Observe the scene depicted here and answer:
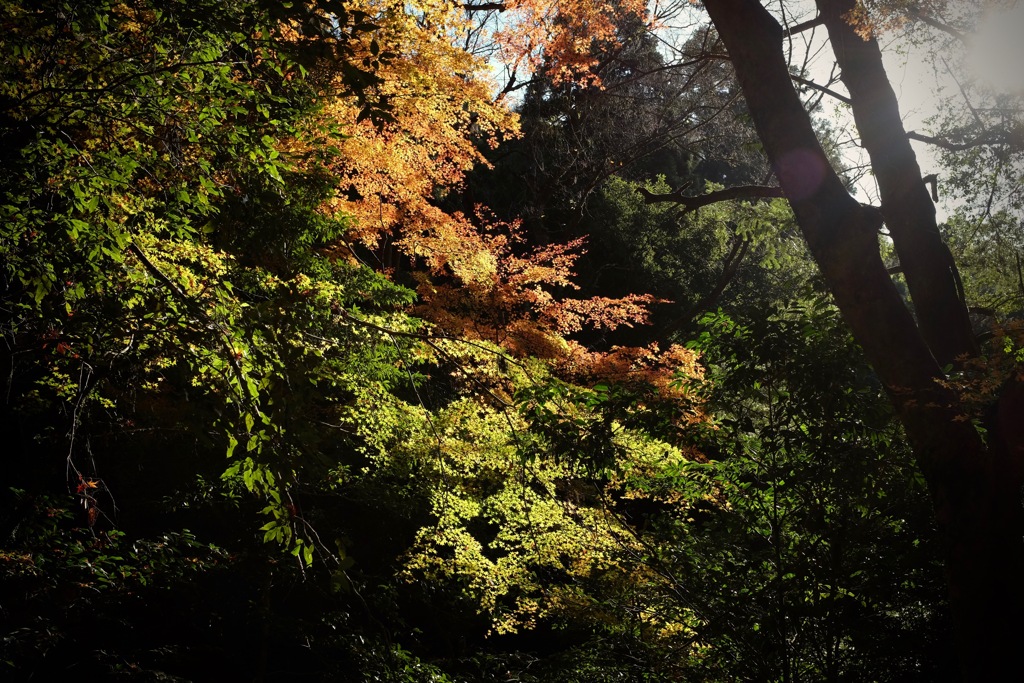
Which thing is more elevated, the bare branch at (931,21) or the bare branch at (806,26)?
the bare branch at (931,21)

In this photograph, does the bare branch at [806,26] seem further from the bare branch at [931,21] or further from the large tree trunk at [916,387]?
the large tree trunk at [916,387]

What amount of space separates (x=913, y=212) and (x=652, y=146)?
411 inches

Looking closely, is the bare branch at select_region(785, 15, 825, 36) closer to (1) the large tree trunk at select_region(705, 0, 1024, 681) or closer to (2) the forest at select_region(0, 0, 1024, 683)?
(2) the forest at select_region(0, 0, 1024, 683)

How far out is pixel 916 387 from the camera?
2.70m

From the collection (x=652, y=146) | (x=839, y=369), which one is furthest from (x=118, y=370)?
(x=652, y=146)

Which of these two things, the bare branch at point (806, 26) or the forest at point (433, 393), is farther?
the bare branch at point (806, 26)

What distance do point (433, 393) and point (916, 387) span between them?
629 centimetres

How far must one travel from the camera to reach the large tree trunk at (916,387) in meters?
2.47

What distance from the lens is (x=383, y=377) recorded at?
6262 millimetres

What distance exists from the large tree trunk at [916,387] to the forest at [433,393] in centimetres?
1

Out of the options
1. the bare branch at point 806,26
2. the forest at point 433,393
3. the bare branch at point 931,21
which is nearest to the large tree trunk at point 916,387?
the forest at point 433,393

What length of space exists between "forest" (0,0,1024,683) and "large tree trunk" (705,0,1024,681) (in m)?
0.01

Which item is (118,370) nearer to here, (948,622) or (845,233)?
(845,233)

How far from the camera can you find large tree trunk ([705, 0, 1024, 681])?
8.11 ft
